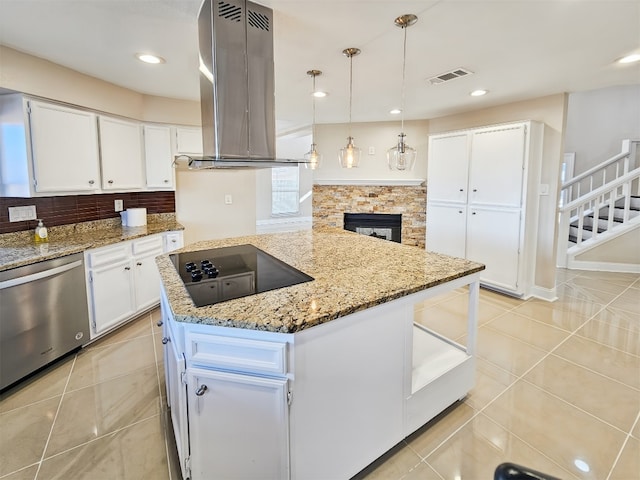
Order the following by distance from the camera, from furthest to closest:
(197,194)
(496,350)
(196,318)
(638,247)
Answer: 1. (638,247)
2. (197,194)
3. (496,350)
4. (196,318)

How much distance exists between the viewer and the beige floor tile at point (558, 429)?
1692 millimetres

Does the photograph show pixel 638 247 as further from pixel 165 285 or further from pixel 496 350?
pixel 165 285

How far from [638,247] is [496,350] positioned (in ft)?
12.2

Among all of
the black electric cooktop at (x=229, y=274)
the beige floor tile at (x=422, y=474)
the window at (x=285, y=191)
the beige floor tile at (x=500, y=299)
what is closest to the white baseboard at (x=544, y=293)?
the beige floor tile at (x=500, y=299)

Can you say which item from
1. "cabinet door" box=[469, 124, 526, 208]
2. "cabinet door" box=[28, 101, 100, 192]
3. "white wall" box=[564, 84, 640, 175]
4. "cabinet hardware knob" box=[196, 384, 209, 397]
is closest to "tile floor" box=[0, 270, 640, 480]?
"cabinet hardware knob" box=[196, 384, 209, 397]

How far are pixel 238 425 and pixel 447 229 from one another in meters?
3.83

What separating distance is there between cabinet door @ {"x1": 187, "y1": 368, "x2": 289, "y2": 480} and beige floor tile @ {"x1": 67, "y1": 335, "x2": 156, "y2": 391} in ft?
4.76

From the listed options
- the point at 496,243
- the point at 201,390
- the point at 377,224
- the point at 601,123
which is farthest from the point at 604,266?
the point at 201,390

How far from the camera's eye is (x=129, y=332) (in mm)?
3090

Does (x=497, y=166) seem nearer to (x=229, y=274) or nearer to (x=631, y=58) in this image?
(x=631, y=58)

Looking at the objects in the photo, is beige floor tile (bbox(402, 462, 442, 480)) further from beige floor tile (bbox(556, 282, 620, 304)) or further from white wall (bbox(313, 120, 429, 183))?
white wall (bbox(313, 120, 429, 183))

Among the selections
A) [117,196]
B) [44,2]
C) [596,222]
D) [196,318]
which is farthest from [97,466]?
[596,222]

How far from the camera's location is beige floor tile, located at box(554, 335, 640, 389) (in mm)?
2381

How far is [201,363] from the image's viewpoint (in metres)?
1.34
